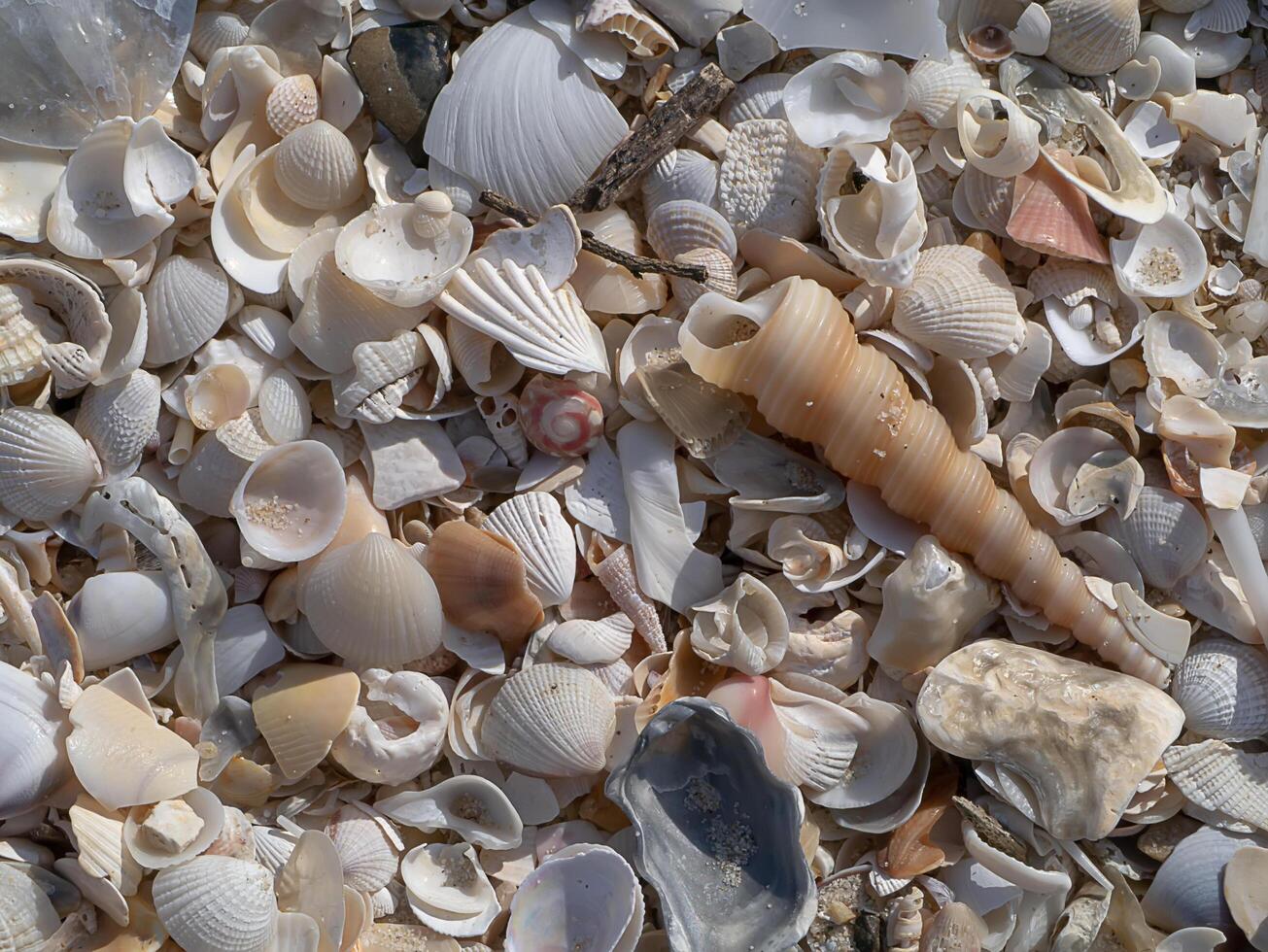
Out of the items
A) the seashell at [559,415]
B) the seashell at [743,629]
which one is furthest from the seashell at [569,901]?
the seashell at [559,415]

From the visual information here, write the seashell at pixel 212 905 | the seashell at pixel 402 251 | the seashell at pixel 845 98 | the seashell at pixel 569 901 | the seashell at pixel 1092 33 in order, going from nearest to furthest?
the seashell at pixel 212 905, the seashell at pixel 569 901, the seashell at pixel 402 251, the seashell at pixel 845 98, the seashell at pixel 1092 33

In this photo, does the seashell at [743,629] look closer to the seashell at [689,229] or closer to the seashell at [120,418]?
the seashell at [689,229]

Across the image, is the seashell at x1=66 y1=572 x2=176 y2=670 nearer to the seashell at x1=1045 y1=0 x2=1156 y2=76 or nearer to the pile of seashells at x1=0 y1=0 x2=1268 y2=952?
the pile of seashells at x1=0 y1=0 x2=1268 y2=952

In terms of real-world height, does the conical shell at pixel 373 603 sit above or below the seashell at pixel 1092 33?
below

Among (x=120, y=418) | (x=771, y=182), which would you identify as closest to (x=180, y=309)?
(x=120, y=418)

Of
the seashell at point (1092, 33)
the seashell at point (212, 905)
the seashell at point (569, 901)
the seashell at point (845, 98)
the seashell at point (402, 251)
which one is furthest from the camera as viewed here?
the seashell at point (1092, 33)

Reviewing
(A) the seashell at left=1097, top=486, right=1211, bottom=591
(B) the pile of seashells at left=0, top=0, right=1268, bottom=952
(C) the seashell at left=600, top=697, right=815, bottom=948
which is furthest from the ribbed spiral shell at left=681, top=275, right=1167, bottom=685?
(C) the seashell at left=600, top=697, right=815, bottom=948

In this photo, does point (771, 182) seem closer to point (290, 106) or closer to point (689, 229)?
point (689, 229)
